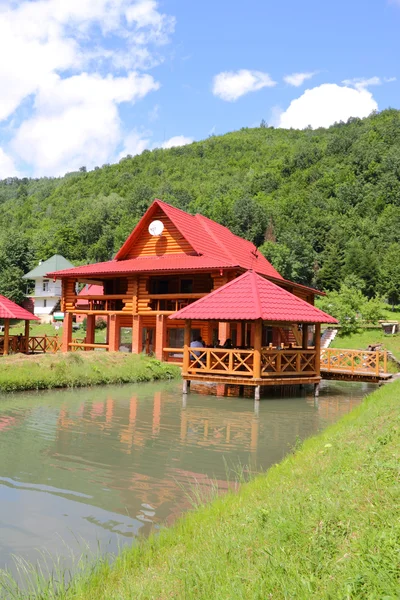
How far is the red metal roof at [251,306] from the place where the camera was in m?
17.7

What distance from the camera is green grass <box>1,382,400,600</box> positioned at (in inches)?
136

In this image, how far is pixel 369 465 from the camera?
5.60 metres

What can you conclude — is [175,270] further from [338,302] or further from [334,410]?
[338,302]

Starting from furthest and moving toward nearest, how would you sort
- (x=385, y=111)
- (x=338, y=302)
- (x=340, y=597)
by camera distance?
(x=385, y=111) < (x=338, y=302) < (x=340, y=597)

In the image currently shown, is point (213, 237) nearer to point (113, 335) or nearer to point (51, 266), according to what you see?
point (113, 335)

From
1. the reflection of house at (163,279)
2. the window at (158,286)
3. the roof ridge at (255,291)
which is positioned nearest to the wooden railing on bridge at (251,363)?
the roof ridge at (255,291)

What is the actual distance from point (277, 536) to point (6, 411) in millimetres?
11128

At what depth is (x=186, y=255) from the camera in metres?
28.3

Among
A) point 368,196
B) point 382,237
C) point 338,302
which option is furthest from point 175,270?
point 368,196

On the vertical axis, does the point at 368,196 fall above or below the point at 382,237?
above

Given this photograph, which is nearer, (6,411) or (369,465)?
(369,465)

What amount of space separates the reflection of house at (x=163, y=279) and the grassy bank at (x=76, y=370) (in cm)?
342

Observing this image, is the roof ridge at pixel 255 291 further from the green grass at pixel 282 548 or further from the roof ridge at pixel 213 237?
the green grass at pixel 282 548

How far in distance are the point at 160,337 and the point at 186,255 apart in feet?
15.7
